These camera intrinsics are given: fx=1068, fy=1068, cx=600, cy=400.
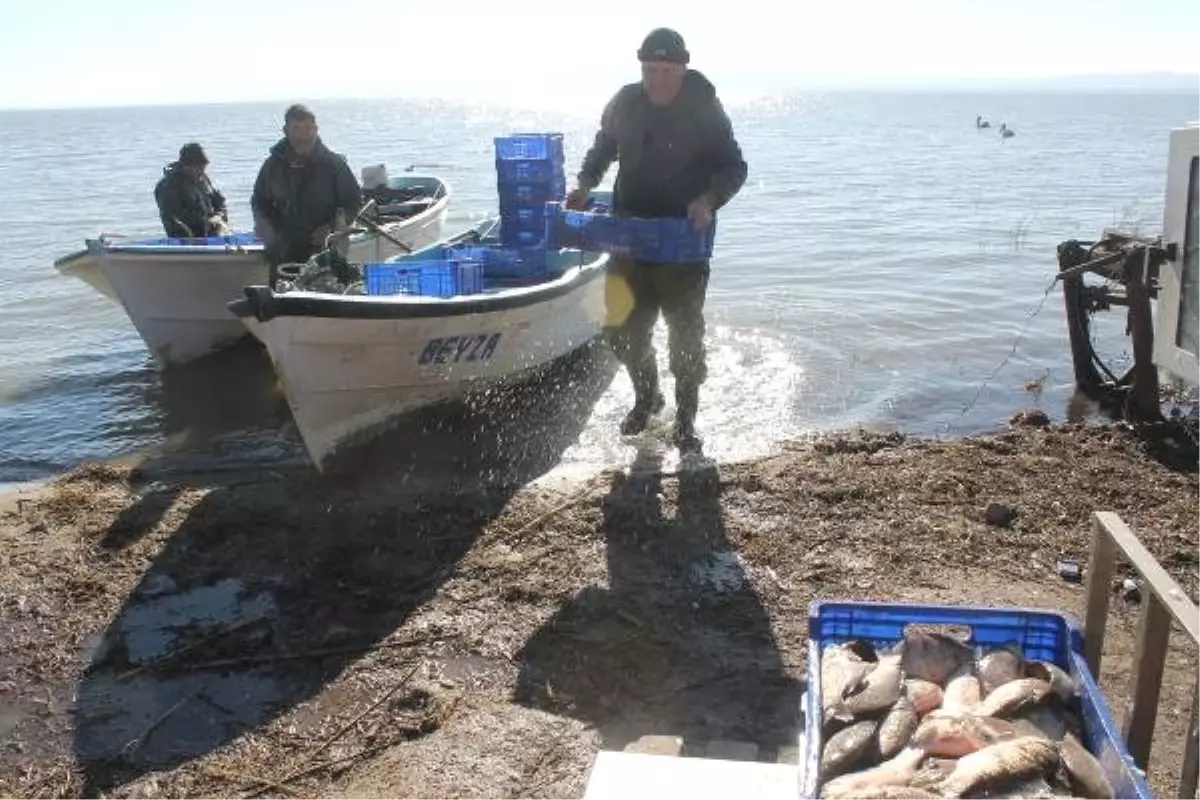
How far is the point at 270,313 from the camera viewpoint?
Answer: 20.5 feet

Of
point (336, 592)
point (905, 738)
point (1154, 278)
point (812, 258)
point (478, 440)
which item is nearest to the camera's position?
point (905, 738)

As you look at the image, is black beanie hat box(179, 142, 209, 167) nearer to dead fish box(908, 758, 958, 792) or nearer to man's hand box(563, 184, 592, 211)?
man's hand box(563, 184, 592, 211)

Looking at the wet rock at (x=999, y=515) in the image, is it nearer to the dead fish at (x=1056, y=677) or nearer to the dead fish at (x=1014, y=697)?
the dead fish at (x=1056, y=677)

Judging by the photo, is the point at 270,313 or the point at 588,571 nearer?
the point at 588,571

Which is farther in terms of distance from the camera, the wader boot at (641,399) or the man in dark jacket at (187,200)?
the man in dark jacket at (187,200)

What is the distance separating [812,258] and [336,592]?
44.3ft

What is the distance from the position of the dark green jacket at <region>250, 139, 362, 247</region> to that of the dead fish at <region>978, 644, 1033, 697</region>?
20.8 ft

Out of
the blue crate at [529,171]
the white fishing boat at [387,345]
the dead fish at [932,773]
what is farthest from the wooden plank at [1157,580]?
the blue crate at [529,171]

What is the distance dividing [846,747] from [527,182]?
7008 millimetres

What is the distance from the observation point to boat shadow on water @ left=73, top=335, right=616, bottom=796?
4.36 metres

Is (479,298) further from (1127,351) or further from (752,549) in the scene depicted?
(1127,351)

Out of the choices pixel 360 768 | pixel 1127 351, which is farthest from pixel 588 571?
pixel 1127 351

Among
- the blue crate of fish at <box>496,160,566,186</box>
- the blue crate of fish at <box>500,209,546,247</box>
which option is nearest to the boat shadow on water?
the blue crate of fish at <box>500,209,546,247</box>

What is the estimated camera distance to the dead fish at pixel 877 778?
103 inches
